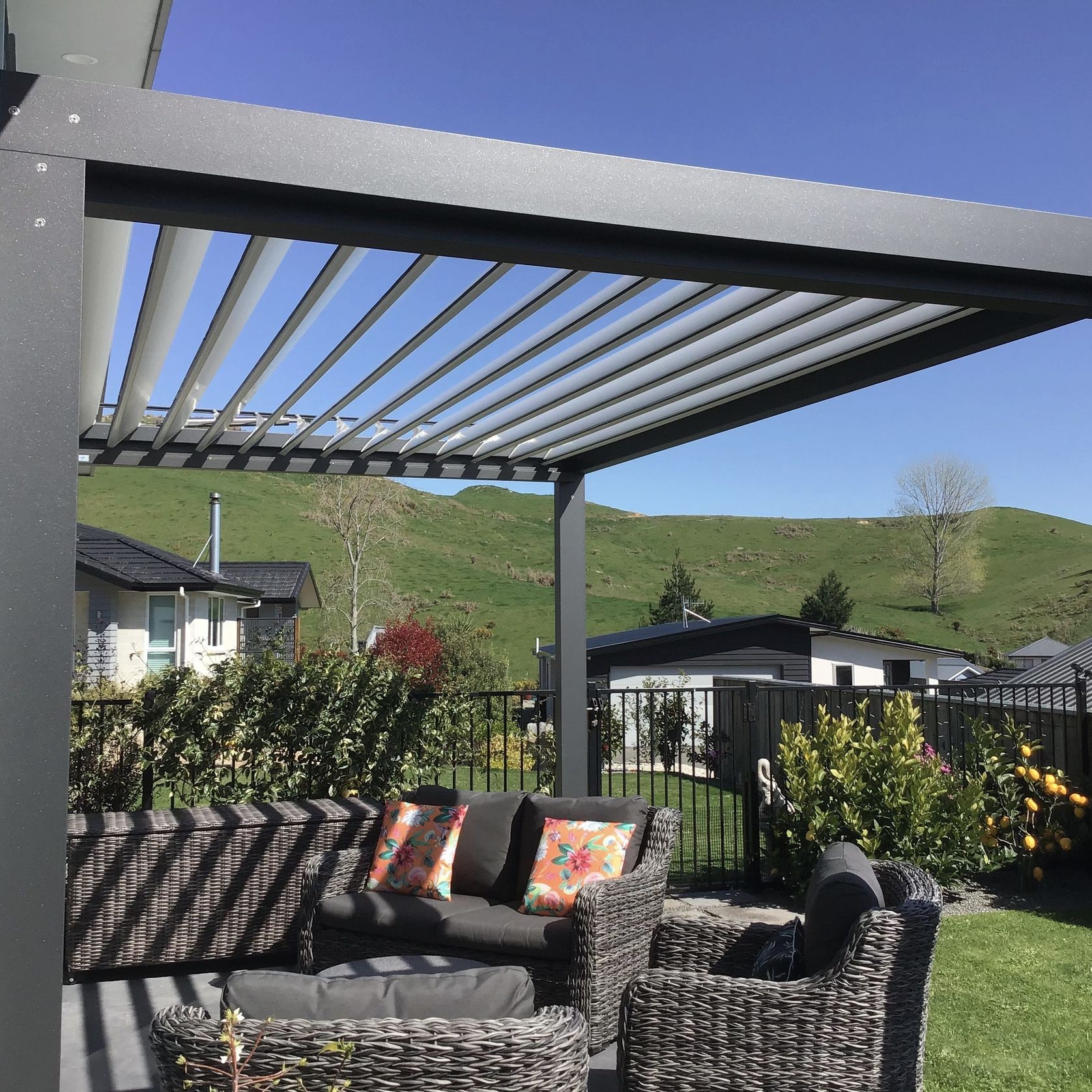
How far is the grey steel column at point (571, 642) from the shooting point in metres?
6.15

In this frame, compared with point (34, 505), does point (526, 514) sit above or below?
above

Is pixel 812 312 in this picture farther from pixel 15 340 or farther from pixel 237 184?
pixel 15 340

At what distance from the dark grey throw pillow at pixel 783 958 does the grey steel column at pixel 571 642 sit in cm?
295

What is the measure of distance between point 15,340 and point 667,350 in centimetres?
252

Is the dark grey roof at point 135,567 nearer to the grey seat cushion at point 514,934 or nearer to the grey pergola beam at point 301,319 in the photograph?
the grey pergola beam at point 301,319

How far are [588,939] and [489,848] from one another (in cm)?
101

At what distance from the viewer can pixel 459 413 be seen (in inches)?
200

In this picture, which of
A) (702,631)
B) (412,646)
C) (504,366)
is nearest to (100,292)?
(504,366)

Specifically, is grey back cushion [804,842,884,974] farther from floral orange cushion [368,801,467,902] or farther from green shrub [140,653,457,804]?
green shrub [140,653,457,804]

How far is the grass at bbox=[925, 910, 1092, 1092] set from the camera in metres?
3.59

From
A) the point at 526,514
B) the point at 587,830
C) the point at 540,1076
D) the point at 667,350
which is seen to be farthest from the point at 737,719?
the point at 526,514

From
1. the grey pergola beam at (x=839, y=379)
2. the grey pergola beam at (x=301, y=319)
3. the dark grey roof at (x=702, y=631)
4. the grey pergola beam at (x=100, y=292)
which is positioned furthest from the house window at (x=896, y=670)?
the grey pergola beam at (x=100, y=292)

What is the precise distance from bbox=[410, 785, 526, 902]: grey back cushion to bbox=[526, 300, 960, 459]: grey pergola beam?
1.98 meters

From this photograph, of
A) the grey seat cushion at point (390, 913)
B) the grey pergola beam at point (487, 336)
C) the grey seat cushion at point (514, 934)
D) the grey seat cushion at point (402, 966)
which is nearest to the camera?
the grey pergola beam at point (487, 336)
